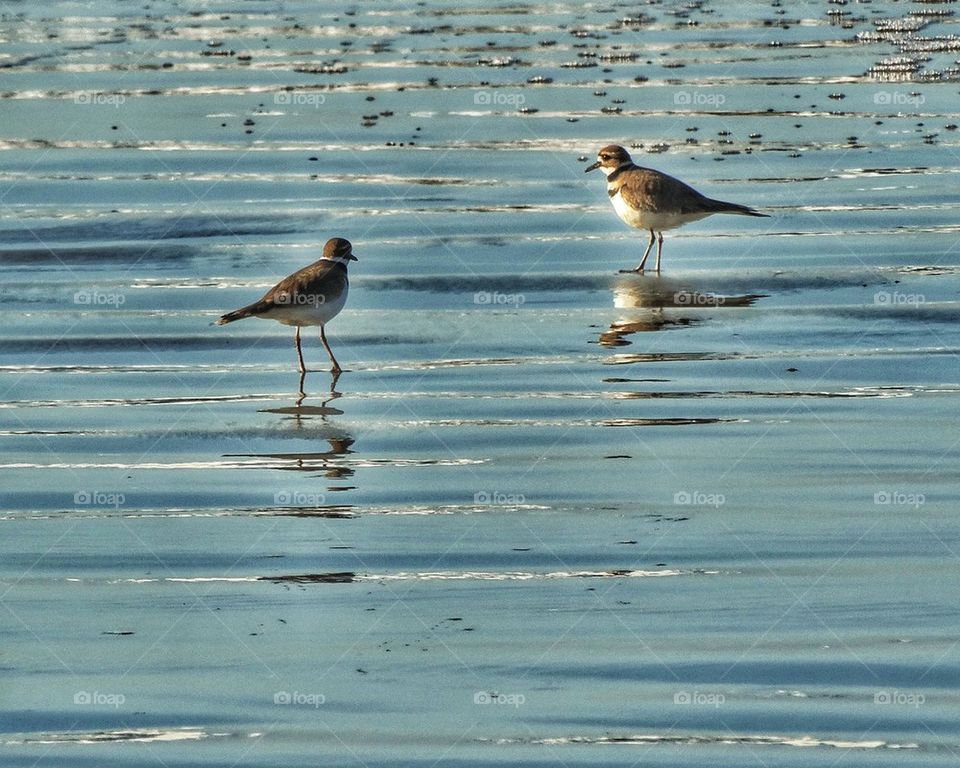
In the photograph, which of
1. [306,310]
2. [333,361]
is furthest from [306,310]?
[333,361]

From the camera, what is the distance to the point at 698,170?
17.5 meters

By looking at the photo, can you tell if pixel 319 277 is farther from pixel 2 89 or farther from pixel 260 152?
pixel 2 89

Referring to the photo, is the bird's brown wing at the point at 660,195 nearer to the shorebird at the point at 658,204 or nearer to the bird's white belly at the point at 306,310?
the shorebird at the point at 658,204

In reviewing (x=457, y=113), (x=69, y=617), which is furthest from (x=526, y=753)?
(x=457, y=113)

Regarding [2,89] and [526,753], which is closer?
[526,753]

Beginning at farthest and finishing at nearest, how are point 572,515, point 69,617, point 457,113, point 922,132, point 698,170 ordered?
point 457,113 < point 922,132 < point 698,170 < point 572,515 < point 69,617

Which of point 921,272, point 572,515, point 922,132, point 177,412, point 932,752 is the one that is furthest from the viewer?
point 922,132

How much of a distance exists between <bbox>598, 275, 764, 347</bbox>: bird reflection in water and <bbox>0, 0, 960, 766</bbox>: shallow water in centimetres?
5

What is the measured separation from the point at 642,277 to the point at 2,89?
11162 mm

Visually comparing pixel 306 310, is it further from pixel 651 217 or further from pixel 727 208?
pixel 727 208

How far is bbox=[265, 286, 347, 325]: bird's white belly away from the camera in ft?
39.1

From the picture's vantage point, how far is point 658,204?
1473 cm

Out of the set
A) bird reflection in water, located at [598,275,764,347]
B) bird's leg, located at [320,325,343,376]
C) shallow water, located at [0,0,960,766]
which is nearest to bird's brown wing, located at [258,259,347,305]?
bird's leg, located at [320,325,343,376]

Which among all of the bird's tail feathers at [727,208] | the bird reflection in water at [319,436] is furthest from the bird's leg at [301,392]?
the bird's tail feathers at [727,208]
